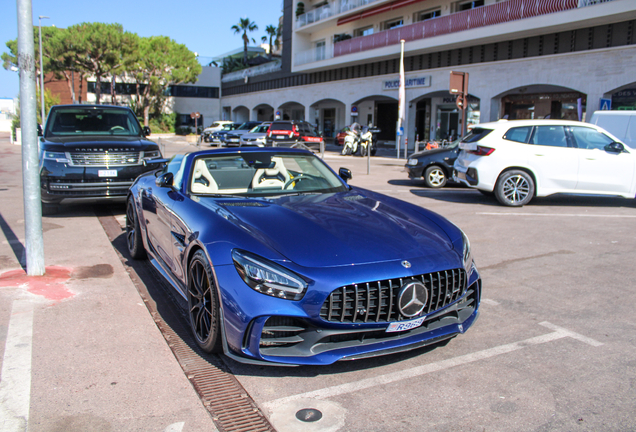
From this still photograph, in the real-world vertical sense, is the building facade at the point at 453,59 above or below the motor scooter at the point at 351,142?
above

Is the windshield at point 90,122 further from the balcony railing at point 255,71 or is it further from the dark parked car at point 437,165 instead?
the balcony railing at point 255,71

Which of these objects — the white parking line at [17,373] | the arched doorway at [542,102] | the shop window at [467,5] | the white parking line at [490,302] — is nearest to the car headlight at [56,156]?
the white parking line at [17,373]

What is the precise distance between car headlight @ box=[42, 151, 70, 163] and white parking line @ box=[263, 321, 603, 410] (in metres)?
6.70

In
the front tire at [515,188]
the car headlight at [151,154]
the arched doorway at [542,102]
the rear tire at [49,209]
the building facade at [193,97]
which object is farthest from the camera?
the building facade at [193,97]

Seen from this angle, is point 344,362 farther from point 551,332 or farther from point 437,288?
point 551,332

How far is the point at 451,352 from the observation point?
3613 mm

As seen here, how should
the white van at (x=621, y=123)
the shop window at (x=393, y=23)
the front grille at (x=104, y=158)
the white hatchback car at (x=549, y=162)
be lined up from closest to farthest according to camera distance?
the front grille at (x=104, y=158)
the white hatchback car at (x=549, y=162)
the white van at (x=621, y=123)
the shop window at (x=393, y=23)

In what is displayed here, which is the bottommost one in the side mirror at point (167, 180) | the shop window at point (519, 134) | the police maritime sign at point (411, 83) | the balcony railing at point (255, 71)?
the side mirror at point (167, 180)

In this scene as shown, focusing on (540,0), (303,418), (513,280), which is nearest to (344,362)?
(303,418)

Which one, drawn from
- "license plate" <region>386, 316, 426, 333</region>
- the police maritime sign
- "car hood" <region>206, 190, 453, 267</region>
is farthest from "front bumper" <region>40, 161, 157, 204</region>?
the police maritime sign

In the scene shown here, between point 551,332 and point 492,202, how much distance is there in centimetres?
734

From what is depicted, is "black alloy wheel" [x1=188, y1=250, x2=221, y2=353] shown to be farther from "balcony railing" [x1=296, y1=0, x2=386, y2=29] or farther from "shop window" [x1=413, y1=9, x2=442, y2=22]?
"balcony railing" [x1=296, y1=0, x2=386, y2=29]

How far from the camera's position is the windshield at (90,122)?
31.1 ft

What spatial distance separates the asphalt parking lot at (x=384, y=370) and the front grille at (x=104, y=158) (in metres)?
2.84
